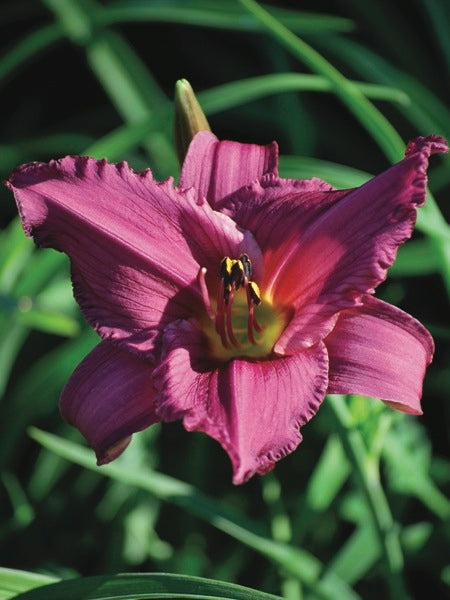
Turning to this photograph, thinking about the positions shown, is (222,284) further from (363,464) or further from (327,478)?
(327,478)

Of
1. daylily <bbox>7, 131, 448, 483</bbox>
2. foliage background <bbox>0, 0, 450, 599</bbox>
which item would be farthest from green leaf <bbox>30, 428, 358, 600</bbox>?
daylily <bbox>7, 131, 448, 483</bbox>

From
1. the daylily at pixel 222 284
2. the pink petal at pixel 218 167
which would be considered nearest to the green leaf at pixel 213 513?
the daylily at pixel 222 284

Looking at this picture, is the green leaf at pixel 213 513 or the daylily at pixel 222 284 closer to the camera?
the daylily at pixel 222 284

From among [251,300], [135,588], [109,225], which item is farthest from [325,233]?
[135,588]

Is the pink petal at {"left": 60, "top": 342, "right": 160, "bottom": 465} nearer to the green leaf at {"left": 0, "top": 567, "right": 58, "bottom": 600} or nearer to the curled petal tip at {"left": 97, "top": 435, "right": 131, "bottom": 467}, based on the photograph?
the curled petal tip at {"left": 97, "top": 435, "right": 131, "bottom": 467}

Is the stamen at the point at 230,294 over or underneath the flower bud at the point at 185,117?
underneath

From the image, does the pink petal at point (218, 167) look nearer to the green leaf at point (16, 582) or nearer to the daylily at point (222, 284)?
the daylily at point (222, 284)

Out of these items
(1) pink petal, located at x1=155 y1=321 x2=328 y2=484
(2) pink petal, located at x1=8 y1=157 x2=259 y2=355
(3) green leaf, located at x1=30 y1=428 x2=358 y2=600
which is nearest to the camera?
(1) pink petal, located at x1=155 y1=321 x2=328 y2=484

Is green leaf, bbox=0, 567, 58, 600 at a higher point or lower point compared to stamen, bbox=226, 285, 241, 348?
lower
